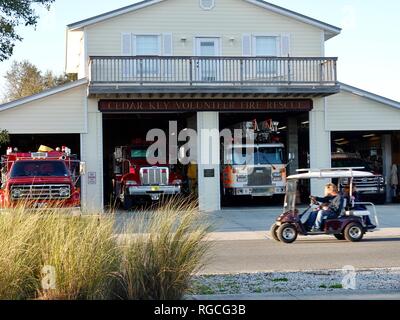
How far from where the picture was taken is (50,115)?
24344 mm

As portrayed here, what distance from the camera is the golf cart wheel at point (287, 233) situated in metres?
15.2

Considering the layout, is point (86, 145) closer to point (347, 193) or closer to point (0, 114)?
point (0, 114)

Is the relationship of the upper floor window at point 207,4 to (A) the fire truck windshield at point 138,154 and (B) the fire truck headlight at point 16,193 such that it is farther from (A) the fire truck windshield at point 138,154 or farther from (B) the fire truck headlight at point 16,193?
(B) the fire truck headlight at point 16,193

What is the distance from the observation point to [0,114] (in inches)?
944

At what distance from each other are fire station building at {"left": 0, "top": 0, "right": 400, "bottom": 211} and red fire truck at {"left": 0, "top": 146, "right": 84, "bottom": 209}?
439 cm

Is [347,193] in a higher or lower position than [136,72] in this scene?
lower

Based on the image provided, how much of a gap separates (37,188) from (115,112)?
300 inches

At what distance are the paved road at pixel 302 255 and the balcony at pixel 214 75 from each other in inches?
368

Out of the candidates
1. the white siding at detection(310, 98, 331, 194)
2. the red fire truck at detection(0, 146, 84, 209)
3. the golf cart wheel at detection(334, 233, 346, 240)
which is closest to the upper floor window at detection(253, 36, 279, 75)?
the white siding at detection(310, 98, 331, 194)

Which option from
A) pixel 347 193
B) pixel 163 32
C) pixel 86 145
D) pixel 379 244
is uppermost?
pixel 163 32

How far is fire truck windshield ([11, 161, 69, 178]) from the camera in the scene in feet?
61.4

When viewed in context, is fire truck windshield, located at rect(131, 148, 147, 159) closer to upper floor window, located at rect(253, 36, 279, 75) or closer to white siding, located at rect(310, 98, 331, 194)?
upper floor window, located at rect(253, 36, 279, 75)

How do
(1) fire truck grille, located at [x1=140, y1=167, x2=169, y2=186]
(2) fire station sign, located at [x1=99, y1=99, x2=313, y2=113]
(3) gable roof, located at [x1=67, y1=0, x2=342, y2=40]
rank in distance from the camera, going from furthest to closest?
(3) gable roof, located at [x1=67, y1=0, x2=342, y2=40], (1) fire truck grille, located at [x1=140, y1=167, x2=169, y2=186], (2) fire station sign, located at [x1=99, y1=99, x2=313, y2=113]
